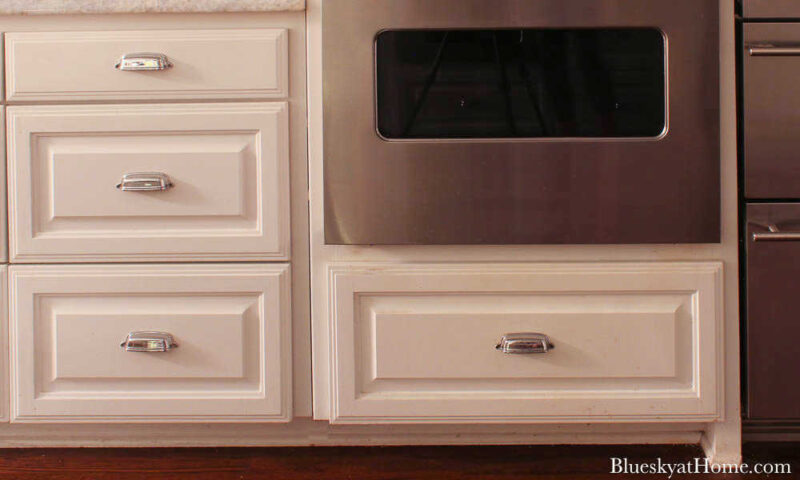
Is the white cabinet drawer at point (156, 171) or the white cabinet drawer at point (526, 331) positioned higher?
the white cabinet drawer at point (156, 171)

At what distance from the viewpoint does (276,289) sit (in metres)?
1.01

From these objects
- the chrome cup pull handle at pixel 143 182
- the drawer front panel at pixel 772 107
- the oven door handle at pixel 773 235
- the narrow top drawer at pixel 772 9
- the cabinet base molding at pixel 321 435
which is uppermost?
the narrow top drawer at pixel 772 9

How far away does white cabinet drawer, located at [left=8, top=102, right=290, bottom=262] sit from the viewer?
1.00 meters

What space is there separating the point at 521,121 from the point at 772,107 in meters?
0.37

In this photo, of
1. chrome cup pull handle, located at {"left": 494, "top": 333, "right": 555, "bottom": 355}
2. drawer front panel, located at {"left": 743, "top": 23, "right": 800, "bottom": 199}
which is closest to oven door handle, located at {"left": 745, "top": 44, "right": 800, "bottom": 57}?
drawer front panel, located at {"left": 743, "top": 23, "right": 800, "bottom": 199}

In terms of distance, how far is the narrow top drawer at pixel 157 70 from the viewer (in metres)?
1.00

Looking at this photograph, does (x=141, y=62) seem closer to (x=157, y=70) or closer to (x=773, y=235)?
(x=157, y=70)

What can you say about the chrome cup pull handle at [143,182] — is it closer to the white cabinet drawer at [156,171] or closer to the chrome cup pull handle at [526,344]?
the white cabinet drawer at [156,171]

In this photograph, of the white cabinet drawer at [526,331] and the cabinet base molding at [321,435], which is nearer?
the white cabinet drawer at [526,331]

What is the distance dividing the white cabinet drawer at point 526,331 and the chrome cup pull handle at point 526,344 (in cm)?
1

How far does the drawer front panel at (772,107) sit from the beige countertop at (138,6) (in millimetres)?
667

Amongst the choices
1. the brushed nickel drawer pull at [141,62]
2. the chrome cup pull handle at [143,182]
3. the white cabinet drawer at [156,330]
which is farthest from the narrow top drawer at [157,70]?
the white cabinet drawer at [156,330]

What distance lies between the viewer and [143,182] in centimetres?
99

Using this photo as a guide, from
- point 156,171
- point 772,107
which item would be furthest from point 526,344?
point 156,171
